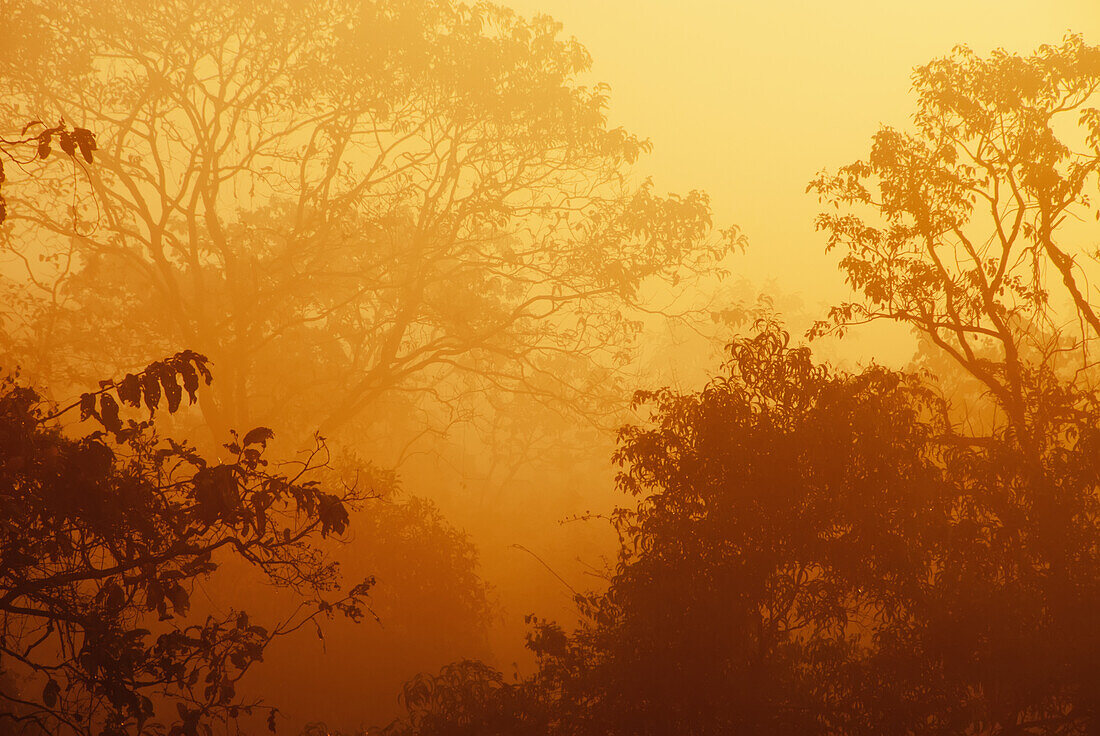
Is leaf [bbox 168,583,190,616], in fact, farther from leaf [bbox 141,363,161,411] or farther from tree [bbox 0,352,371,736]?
leaf [bbox 141,363,161,411]

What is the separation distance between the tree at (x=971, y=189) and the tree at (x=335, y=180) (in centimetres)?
804

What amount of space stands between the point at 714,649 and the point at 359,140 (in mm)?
14107

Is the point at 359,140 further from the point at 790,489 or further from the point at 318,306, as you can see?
the point at 790,489

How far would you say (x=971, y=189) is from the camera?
1009cm

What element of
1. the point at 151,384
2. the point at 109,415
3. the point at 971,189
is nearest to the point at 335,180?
the point at 971,189

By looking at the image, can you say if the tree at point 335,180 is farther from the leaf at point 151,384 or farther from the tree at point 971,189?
the leaf at point 151,384

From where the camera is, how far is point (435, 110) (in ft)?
60.2

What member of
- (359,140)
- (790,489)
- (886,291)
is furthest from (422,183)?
(790,489)

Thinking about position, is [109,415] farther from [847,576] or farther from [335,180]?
[335,180]

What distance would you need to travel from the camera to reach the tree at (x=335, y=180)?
55.2 ft

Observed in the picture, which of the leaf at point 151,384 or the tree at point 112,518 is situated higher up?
the leaf at point 151,384

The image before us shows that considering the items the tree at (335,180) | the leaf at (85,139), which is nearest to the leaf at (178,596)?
the leaf at (85,139)

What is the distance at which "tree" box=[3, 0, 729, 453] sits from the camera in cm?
1681

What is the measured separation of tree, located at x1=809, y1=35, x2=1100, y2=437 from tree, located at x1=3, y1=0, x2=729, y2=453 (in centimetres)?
804
